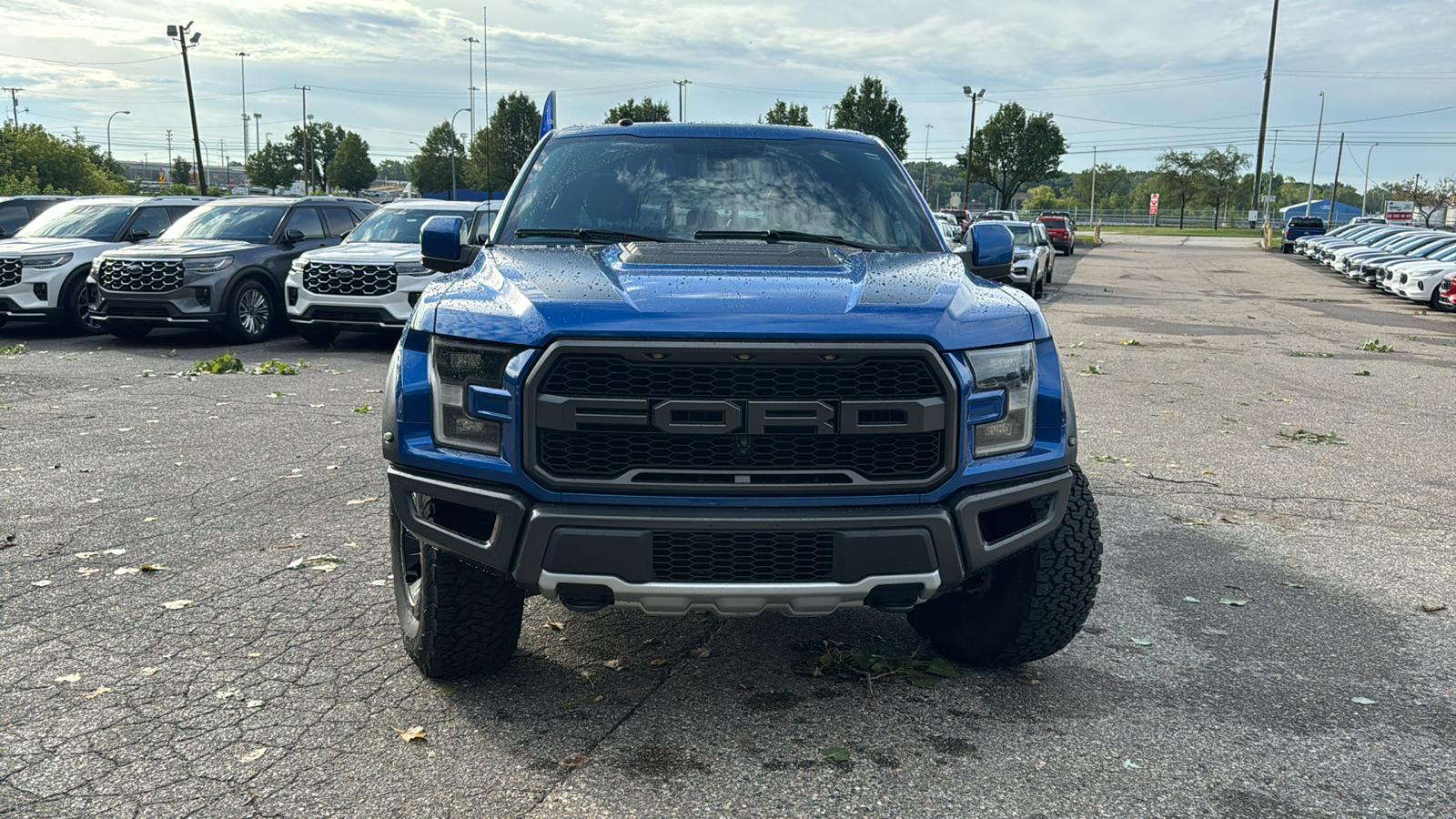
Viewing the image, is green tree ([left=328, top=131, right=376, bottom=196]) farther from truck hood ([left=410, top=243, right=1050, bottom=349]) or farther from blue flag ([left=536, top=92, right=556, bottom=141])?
truck hood ([left=410, top=243, right=1050, bottom=349])

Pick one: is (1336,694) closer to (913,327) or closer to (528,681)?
(913,327)

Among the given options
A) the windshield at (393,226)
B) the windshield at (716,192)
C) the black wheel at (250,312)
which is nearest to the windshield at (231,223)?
the black wheel at (250,312)

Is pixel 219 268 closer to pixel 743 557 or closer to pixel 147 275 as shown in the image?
pixel 147 275

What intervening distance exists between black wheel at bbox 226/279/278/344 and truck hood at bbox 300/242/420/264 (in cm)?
122

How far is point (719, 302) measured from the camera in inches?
124

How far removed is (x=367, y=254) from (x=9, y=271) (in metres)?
4.85

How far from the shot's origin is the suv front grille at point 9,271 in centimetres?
1386

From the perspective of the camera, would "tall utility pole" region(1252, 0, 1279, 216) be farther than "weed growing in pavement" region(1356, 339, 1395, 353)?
Yes

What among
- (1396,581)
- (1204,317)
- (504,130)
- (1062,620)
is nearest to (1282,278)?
(1204,317)

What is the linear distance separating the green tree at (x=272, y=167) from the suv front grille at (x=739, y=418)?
121036 millimetres

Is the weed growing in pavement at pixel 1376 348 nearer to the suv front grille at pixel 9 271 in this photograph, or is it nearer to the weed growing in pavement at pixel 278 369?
the weed growing in pavement at pixel 278 369

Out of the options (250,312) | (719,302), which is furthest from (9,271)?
(719,302)

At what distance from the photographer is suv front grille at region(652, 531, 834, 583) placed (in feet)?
10.1

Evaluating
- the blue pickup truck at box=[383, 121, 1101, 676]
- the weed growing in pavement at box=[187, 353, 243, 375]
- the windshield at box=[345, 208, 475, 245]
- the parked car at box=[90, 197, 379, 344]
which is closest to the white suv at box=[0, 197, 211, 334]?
the parked car at box=[90, 197, 379, 344]
